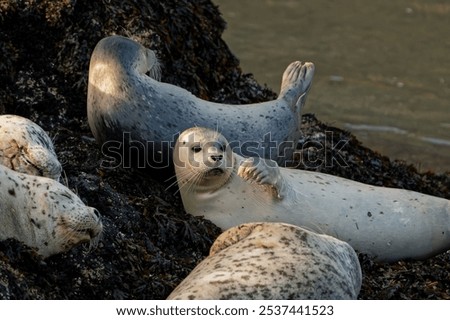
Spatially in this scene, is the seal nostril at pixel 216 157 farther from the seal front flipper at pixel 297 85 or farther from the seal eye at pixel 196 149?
the seal front flipper at pixel 297 85

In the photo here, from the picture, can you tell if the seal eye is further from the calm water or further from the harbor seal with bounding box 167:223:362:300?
the calm water

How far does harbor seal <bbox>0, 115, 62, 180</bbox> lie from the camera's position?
5609mm

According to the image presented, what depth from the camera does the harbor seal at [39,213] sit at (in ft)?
17.0

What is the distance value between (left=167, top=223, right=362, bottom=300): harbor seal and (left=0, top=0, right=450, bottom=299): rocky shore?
42cm

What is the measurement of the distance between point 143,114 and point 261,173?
800 millimetres

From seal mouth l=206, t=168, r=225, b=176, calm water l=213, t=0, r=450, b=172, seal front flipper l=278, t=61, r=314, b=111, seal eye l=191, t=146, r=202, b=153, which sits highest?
seal front flipper l=278, t=61, r=314, b=111

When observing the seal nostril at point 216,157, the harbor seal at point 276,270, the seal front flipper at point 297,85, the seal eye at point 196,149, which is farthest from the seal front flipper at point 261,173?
the seal front flipper at point 297,85

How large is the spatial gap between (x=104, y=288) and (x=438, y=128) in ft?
16.6

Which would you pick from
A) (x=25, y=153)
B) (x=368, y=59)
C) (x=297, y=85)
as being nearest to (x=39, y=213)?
(x=25, y=153)

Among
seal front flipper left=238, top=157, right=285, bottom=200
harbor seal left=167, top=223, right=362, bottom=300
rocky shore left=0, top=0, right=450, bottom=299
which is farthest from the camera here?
seal front flipper left=238, top=157, right=285, bottom=200

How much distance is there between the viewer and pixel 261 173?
246 inches

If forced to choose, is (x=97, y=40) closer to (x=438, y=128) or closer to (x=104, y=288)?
(x=104, y=288)

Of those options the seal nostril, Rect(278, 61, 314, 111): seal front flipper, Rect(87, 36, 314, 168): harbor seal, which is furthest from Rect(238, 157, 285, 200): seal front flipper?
Rect(278, 61, 314, 111): seal front flipper

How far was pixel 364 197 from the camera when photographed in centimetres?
658
